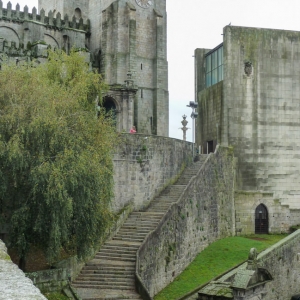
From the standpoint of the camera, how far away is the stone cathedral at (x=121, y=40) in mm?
46781

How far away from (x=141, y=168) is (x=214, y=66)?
12668 millimetres

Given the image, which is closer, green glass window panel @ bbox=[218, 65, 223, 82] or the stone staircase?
the stone staircase

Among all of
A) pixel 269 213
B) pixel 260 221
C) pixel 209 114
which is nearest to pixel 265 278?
pixel 260 221

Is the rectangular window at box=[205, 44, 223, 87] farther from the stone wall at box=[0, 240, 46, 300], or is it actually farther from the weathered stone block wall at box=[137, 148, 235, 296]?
the stone wall at box=[0, 240, 46, 300]

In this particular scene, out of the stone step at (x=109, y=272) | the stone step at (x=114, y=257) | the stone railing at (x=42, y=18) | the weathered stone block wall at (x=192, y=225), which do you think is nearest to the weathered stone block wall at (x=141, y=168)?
the weathered stone block wall at (x=192, y=225)

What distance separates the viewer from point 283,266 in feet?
92.4

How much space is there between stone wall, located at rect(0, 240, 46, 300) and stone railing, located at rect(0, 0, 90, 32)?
41.0 meters

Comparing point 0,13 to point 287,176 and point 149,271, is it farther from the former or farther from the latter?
point 149,271

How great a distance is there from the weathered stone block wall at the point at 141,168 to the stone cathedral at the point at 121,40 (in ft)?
47.4

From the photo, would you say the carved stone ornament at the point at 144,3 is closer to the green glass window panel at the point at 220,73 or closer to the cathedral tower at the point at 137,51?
the cathedral tower at the point at 137,51

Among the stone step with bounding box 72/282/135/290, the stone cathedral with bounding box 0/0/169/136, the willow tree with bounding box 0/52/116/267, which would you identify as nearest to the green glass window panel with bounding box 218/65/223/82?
the stone cathedral with bounding box 0/0/169/136

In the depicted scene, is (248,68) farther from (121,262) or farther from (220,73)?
(121,262)

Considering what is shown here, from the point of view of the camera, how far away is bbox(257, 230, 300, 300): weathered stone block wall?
26.4m

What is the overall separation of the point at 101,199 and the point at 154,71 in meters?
28.6
